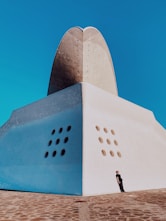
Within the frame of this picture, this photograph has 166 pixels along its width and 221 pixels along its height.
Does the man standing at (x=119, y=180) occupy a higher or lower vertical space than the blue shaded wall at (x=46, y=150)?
lower

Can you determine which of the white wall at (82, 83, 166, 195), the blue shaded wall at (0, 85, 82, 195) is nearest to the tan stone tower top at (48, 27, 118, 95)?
the blue shaded wall at (0, 85, 82, 195)

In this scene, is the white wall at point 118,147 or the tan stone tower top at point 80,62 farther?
the tan stone tower top at point 80,62

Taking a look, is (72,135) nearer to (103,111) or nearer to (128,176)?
(103,111)

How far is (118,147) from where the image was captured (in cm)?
996

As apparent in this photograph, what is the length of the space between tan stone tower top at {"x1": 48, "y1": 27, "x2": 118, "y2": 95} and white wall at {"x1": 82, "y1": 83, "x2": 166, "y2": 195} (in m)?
3.97

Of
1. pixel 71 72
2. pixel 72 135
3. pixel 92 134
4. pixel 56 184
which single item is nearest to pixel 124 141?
pixel 92 134

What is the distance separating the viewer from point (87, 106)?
9586mm

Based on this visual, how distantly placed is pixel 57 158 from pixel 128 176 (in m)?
3.60

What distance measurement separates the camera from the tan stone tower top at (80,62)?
1462 cm

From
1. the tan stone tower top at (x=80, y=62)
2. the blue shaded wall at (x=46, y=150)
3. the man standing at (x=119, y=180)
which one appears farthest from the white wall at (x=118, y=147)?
the tan stone tower top at (x=80, y=62)

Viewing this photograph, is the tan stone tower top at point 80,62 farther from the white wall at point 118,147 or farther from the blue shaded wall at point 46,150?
the white wall at point 118,147

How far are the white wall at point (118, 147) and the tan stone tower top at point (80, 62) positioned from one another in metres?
3.97

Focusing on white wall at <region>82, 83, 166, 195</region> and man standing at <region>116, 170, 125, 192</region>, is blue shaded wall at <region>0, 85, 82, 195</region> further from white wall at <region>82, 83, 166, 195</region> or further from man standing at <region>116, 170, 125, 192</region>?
man standing at <region>116, 170, 125, 192</region>

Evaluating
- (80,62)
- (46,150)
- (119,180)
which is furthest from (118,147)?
(80,62)
